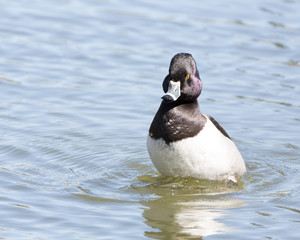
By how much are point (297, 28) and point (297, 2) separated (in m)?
1.91

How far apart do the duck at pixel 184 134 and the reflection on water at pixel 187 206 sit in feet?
0.64

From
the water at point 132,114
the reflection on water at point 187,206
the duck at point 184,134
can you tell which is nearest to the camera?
the reflection on water at point 187,206

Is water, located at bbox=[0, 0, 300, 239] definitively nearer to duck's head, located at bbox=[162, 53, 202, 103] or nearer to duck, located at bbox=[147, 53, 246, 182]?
duck, located at bbox=[147, 53, 246, 182]

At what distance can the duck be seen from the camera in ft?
28.8

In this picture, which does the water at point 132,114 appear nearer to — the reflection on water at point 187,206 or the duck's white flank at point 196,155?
the reflection on water at point 187,206

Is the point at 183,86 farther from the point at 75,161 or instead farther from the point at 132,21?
the point at 132,21

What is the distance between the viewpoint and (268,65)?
574 inches

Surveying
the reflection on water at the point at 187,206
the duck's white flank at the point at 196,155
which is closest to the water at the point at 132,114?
the reflection on water at the point at 187,206

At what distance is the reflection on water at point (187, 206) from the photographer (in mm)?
7867

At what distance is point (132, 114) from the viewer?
40.0 feet

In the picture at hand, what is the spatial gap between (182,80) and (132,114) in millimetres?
3438

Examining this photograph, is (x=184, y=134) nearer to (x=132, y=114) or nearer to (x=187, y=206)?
(x=187, y=206)

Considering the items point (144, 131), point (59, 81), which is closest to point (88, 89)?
point (59, 81)

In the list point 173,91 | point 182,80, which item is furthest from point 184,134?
point 182,80
